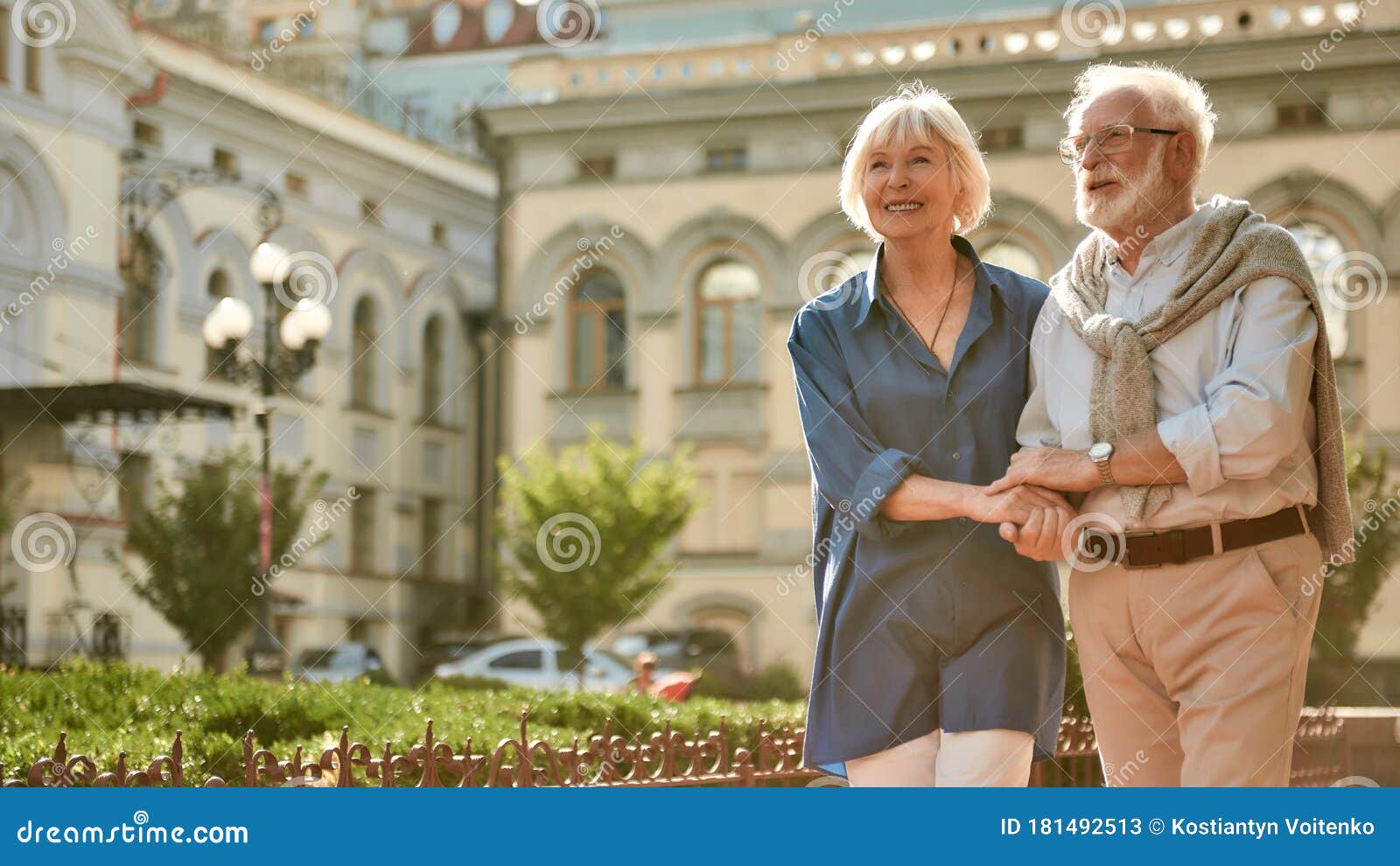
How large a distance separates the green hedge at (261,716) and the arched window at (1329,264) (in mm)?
17645

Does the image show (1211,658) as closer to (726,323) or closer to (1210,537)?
(1210,537)

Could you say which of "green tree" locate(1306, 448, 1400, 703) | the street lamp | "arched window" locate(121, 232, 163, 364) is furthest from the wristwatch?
"arched window" locate(121, 232, 163, 364)

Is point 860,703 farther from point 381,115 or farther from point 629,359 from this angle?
point 381,115

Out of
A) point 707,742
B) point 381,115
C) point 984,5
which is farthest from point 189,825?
point 381,115

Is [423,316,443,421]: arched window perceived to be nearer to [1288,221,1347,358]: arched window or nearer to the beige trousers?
[1288,221,1347,358]: arched window

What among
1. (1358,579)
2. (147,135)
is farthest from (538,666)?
(147,135)

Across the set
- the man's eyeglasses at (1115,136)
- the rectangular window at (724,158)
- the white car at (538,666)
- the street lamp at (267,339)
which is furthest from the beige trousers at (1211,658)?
the rectangular window at (724,158)

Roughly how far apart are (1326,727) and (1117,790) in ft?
16.5

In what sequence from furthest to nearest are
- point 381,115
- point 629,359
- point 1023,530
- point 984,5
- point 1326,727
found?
1. point 381,115
2. point 629,359
3. point 984,5
4. point 1326,727
5. point 1023,530

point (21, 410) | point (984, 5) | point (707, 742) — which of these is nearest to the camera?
Result: point (707, 742)

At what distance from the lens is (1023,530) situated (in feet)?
9.66

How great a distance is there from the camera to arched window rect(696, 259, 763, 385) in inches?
1015

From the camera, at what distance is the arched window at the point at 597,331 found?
26.3 m

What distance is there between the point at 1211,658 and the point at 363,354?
26.6 metres
